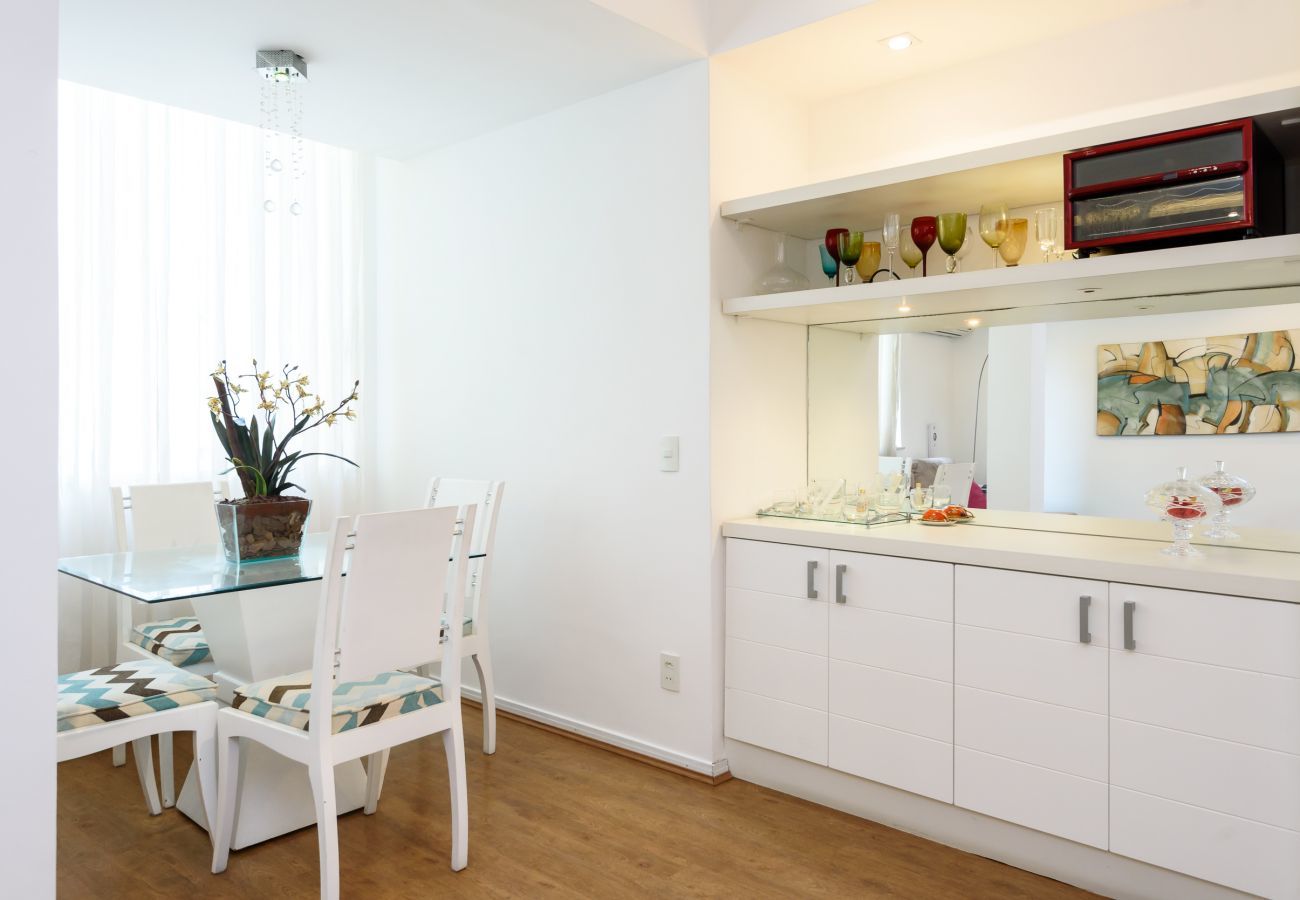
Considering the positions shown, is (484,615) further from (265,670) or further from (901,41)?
(901,41)

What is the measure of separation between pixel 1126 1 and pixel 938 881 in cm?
252

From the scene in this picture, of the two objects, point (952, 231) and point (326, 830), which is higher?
point (952, 231)

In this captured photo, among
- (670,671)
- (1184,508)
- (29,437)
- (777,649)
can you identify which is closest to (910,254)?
(1184,508)

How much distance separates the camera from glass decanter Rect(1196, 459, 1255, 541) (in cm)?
238

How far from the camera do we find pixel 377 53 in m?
2.96

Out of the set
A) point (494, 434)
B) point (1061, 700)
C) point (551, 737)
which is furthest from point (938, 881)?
point (494, 434)

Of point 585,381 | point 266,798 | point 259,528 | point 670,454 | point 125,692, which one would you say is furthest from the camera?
point 585,381

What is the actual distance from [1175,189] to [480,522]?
2.42 meters

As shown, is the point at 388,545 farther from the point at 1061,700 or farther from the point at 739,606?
the point at 1061,700

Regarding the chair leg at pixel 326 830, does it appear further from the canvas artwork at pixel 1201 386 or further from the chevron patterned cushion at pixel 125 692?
the canvas artwork at pixel 1201 386

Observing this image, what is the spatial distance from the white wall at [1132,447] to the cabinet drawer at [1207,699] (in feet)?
1.85

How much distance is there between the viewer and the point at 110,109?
139 inches

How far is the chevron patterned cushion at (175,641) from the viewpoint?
2.87 m

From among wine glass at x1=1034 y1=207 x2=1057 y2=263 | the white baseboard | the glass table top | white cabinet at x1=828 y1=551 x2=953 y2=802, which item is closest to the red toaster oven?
wine glass at x1=1034 y1=207 x2=1057 y2=263
